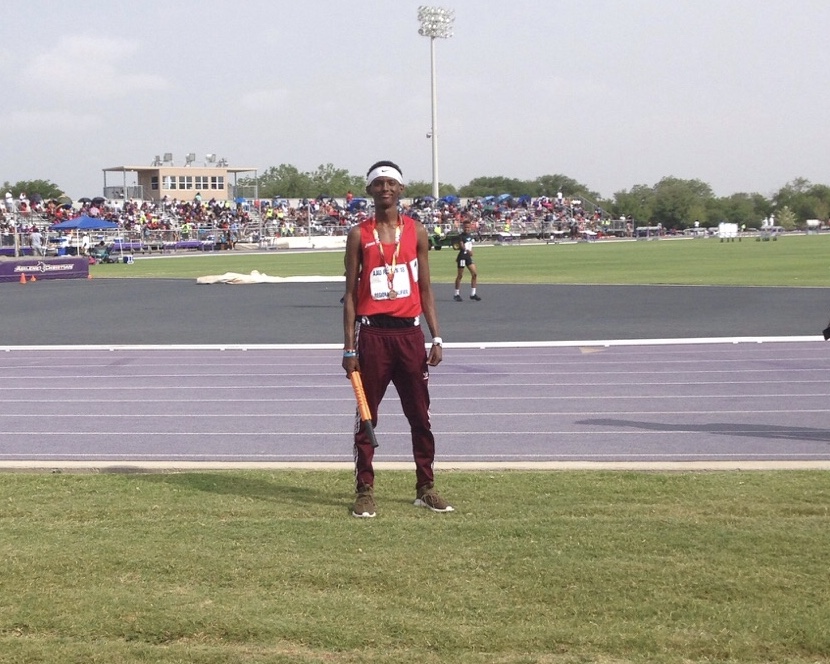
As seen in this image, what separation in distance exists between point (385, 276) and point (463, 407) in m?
4.26

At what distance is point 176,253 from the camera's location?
70.4 meters

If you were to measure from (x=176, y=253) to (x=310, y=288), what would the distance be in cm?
4185

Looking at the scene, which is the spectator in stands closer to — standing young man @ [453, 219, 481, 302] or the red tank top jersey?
standing young man @ [453, 219, 481, 302]

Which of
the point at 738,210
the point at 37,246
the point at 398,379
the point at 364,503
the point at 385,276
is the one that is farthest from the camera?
the point at 738,210

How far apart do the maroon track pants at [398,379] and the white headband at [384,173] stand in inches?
32.4

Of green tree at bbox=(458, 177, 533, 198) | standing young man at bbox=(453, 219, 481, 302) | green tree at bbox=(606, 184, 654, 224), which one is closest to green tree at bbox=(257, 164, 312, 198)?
green tree at bbox=(458, 177, 533, 198)

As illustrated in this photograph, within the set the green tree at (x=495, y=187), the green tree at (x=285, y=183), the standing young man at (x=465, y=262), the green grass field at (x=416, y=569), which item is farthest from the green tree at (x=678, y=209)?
the green grass field at (x=416, y=569)

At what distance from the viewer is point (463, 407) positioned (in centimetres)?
1059

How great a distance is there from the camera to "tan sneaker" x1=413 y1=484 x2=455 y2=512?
6.39 meters

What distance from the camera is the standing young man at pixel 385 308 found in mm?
6484

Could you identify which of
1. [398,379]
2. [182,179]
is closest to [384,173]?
[398,379]

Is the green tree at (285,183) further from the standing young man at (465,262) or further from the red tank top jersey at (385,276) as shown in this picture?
the red tank top jersey at (385,276)

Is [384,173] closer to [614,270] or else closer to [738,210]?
[614,270]

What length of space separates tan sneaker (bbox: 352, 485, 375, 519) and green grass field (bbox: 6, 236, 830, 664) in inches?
4.0
